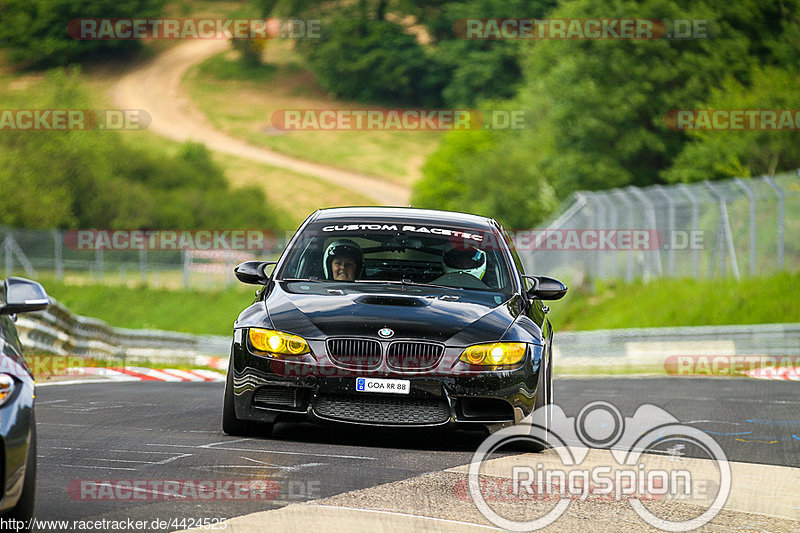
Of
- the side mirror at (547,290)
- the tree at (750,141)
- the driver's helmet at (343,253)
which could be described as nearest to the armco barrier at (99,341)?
the driver's helmet at (343,253)

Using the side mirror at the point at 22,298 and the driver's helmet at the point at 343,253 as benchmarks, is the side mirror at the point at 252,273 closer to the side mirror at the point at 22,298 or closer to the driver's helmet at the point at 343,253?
the driver's helmet at the point at 343,253

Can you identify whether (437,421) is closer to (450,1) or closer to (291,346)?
Result: (291,346)

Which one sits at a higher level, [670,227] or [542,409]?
[670,227]

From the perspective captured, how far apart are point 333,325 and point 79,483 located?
2.03 metres

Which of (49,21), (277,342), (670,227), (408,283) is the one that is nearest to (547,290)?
(408,283)

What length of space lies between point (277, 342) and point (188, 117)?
352 feet

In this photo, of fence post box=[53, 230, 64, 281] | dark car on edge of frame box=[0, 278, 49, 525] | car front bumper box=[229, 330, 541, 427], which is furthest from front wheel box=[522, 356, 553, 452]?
fence post box=[53, 230, 64, 281]

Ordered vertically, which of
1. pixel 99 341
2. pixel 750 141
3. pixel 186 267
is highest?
pixel 750 141

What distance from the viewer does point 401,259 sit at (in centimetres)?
1002

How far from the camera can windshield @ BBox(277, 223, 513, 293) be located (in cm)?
970

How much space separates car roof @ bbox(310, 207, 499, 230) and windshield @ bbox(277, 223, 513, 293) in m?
0.10

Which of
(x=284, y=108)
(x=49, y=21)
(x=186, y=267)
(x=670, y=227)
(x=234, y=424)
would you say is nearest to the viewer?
(x=234, y=424)

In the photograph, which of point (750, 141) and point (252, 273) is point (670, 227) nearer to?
point (750, 141)

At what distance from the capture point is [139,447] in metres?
8.46
